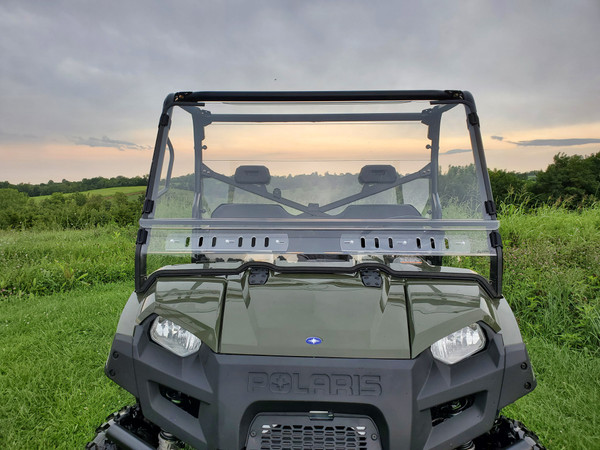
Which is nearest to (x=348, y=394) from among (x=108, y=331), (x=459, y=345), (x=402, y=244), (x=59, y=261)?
(x=459, y=345)

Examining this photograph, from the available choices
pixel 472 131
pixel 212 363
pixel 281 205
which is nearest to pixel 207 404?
pixel 212 363

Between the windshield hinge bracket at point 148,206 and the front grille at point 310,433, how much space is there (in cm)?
100

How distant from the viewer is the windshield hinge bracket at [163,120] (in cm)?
207

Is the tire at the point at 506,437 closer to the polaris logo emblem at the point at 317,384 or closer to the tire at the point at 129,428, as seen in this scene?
the polaris logo emblem at the point at 317,384

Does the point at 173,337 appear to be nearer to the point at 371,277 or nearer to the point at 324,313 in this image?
the point at 324,313

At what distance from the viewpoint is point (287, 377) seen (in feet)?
4.67

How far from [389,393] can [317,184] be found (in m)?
1.34

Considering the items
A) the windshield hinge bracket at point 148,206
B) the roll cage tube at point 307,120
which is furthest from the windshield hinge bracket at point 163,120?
the windshield hinge bracket at point 148,206

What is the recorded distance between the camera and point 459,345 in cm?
158

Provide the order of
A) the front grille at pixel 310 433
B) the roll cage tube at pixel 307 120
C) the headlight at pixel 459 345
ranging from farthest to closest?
the roll cage tube at pixel 307 120 → the headlight at pixel 459 345 → the front grille at pixel 310 433

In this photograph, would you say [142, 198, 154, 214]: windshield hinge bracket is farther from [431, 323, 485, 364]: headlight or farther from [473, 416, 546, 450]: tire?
[473, 416, 546, 450]: tire

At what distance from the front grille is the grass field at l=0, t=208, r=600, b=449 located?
70.6 inches

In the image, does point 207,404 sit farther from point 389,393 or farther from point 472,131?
point 472,131

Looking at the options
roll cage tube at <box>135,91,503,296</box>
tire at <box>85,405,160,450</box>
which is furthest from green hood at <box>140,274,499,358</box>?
tire at <box>85,405,160,450</box>
